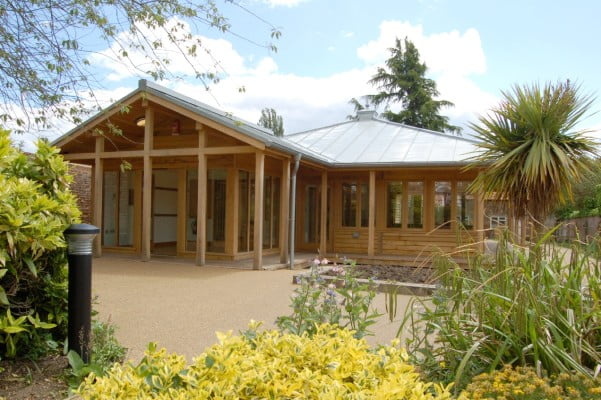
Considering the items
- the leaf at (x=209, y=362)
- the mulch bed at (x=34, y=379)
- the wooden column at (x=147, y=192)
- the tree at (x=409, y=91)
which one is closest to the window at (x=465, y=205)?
the wooden column at (x=147, y=192)

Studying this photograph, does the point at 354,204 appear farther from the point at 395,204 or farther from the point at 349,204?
the point at 395,204

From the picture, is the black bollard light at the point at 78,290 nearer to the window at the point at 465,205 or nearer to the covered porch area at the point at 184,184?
the covered porch area at the point at 184,184

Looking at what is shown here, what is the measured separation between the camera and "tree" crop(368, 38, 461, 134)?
31.0 m

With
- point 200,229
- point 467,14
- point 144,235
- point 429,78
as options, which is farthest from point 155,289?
→ point 429,78

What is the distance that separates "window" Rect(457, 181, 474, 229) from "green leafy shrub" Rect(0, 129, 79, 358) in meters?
11.8

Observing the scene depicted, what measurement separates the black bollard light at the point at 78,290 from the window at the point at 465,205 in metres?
11.9

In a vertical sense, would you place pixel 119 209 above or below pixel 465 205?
below

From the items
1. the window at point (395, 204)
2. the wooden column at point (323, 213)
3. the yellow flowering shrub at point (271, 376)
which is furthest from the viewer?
the window at point (395, 204)

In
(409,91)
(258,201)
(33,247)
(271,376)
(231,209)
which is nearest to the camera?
(271,376)

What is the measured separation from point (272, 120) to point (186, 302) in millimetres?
32063

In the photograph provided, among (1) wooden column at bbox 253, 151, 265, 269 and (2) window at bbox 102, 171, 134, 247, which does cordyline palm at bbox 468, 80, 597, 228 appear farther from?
(2) window at bbox 102, 171, 134, 247

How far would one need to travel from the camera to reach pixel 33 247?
301 cm

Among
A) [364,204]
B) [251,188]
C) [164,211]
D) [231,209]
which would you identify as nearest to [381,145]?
[364,204]

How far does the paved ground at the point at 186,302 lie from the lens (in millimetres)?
4930
